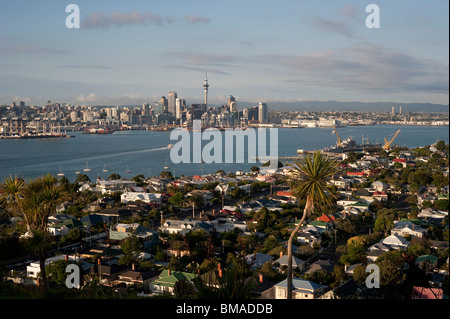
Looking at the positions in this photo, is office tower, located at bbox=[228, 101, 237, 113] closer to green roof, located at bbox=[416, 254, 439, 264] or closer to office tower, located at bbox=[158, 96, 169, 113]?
office tower, located at bbox=[158, 96, 169, 113]

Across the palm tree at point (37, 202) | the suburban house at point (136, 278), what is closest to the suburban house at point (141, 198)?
the suburban house at point (136, 278)

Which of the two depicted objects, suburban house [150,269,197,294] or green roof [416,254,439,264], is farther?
green roof [416,254,439,264]

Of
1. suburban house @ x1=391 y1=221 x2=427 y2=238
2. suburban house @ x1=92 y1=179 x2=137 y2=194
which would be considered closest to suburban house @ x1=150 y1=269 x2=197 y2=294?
suburban house @ x1=391 y1=221 x2=427 y2=238

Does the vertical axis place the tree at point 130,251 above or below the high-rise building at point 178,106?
below

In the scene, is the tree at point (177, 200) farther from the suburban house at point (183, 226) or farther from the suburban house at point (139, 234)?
the suburban house at point (139, 234)

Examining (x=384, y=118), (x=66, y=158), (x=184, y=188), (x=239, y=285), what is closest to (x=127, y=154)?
(x=66, y=158)

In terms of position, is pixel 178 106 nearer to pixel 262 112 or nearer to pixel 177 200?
pixel 262 112

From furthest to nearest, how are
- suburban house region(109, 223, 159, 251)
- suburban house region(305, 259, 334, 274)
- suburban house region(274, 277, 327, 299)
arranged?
suburban house region(109, 223, 159, 251)
suburban house region(305, 259, 334, 274)
suburban house region(274, 277, 327, 299)
